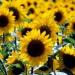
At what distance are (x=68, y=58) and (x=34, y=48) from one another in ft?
0.63

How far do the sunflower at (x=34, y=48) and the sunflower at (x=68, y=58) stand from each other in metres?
0.08

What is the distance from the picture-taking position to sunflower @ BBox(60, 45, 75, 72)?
2.03 metres

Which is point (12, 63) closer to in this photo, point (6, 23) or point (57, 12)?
point (6, 23)

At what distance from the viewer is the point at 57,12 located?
462cm

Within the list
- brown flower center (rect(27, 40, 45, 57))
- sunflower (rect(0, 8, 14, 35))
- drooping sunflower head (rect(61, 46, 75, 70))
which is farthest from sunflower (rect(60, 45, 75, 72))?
sunflower (rect(0, 8, 14, 35))

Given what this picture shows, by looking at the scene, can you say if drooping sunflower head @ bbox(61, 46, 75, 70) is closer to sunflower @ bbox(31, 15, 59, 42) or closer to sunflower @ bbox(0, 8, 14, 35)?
sunflower @ bbox(31, 15, 59, 42)

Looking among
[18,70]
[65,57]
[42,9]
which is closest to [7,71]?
[18,70]

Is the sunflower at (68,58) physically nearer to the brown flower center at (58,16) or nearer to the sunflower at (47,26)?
the sunflower at (47,26)

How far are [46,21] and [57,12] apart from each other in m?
2.29

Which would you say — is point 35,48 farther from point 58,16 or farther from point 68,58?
point 58,16

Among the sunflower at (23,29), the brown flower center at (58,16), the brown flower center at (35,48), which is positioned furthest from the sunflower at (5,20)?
the brown flower center at (58,16)

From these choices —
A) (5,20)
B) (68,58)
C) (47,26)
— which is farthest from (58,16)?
(68,58)

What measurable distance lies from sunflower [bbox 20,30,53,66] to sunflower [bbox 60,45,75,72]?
0.26 ft

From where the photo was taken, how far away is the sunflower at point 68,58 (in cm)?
203
